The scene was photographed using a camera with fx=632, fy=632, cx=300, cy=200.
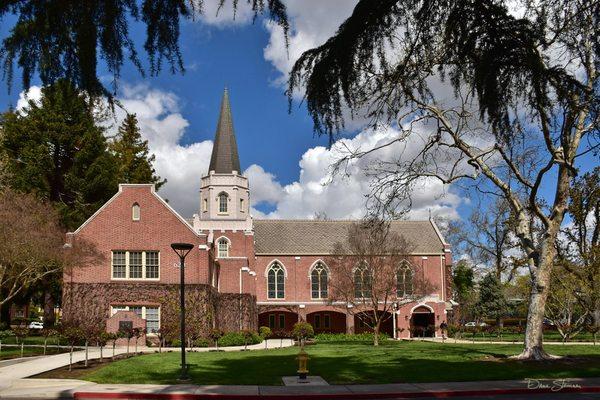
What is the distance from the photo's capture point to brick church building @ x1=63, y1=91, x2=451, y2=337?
124 ft

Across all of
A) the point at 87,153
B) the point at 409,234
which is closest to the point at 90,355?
the point at 87,153

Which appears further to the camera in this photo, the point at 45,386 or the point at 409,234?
the point at 409,234

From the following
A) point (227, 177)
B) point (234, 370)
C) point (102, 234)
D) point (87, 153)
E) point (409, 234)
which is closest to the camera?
point (234, 370)

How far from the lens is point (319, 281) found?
56031 millimetres

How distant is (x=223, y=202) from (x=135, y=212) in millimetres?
14940

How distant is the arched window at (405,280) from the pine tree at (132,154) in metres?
26.5

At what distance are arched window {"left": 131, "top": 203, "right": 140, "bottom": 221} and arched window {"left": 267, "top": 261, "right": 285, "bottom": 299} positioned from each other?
19233mm

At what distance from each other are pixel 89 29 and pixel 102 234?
3526 cm

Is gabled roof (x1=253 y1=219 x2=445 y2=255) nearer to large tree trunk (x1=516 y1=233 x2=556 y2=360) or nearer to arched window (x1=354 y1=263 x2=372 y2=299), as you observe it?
arched window (x1=354 y1=263 x2=372 y2=299)

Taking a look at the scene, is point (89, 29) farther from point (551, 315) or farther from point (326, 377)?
point (551, 315)

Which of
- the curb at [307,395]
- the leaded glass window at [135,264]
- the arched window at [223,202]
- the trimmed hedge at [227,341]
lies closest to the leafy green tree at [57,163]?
the leaded glass window at [135,264]

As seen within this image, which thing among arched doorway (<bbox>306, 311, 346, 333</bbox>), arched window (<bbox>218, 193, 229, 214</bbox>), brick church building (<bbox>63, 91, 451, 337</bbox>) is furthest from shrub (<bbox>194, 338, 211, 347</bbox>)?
arched doorway (<bbox>306, 311, 346, 333</bbox>)

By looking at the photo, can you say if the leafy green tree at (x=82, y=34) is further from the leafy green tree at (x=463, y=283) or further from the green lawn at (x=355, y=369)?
the leafy green tree at (x=463, y=283)

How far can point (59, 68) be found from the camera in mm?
5207
